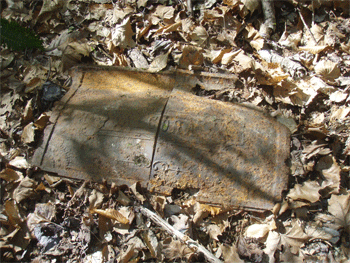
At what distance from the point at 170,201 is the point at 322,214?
1.07 metres

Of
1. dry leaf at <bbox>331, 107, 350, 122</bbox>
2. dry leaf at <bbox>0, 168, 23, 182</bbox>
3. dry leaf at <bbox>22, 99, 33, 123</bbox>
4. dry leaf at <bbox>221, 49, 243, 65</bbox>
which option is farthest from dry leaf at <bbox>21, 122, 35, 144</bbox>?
dry leaf at <bbox>331, 107, 350, 122</bbox>

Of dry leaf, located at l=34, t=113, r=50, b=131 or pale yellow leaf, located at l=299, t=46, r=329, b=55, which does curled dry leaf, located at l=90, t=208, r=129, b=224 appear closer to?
dry leaf, located at l=34, t=113, r=50, b=131

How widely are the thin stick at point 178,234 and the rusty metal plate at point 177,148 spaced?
0.22 metres

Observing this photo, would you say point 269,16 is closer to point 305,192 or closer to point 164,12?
point 164,12

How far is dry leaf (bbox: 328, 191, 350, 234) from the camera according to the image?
175 centimetres

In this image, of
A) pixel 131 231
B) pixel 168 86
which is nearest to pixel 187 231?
pixel 131 231

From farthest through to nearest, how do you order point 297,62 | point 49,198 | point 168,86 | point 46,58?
point 46,58 → point 297,62 → point 168,86 → point 49,198

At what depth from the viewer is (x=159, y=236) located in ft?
5.85

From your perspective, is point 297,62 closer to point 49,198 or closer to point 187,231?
point 187,231

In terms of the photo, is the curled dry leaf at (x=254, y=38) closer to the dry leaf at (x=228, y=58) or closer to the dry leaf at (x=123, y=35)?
the dry leaf at (x=228, y=58)

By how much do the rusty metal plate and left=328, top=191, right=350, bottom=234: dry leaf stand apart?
445 mm

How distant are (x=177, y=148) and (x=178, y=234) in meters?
0.58

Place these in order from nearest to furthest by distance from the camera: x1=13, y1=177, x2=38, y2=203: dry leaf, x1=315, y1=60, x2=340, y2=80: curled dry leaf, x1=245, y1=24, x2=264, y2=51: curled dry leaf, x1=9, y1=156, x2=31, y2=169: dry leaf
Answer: x1=13, y1=177, x2=38, y2=203: dry leaf
x1=9, y1=156, x2=31, y2=169: dry leaf
x1=315, y1=60, x2=340, y2=80: curled dry leaf
x1=245, y1=24, x2=264, y2=51: curled dry leaf

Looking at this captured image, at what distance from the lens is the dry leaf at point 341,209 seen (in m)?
1.75
